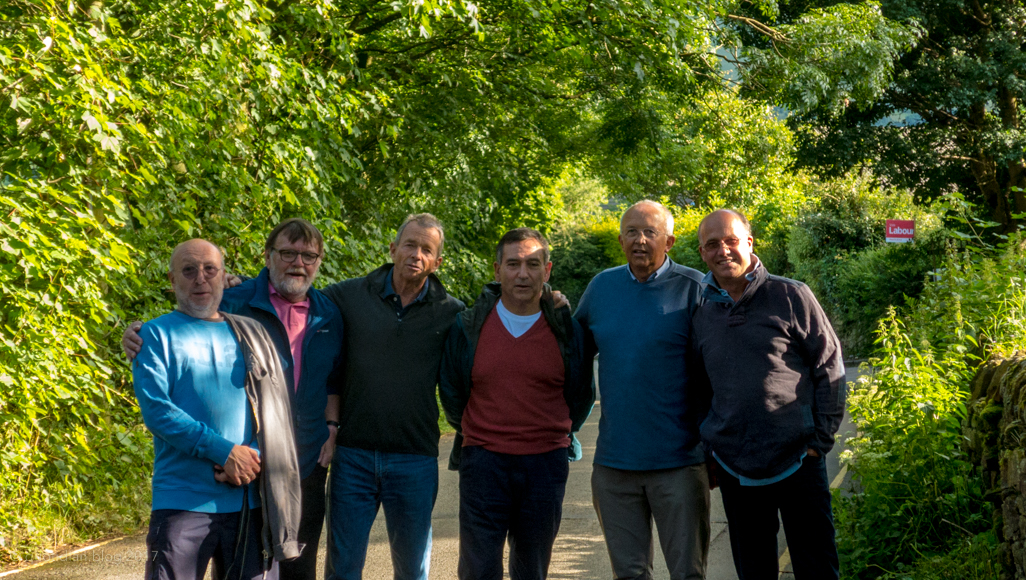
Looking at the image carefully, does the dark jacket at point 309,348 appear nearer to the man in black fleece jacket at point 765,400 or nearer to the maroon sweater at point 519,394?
the maroon sweater at point 519,394

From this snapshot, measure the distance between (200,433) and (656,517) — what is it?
196 centimetres

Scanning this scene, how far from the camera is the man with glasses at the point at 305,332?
4113 mm

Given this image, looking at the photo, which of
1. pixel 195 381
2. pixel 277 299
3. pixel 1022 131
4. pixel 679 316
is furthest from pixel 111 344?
pixel 1022 131

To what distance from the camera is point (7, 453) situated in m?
5.88

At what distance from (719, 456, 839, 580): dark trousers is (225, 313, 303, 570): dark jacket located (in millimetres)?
1853

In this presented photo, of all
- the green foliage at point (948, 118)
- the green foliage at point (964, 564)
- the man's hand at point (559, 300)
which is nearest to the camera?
the man's hand at point (559, 300)

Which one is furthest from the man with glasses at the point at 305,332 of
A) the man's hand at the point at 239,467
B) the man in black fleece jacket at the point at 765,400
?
the man in black fleece jacket at the point at 765,400

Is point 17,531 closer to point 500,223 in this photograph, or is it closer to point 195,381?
point 195,381

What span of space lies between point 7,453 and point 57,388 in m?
0.52

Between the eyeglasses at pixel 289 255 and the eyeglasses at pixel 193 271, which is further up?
the eyeglasses at pixel 289 255

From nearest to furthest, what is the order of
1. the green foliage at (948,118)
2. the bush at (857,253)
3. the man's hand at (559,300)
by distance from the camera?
the man's hand at (559,300) → the bush at (857,253) → the green foliage at (948,118)

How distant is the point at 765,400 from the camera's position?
385cm

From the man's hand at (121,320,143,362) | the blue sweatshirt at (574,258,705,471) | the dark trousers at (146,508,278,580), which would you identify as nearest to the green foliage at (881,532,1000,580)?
the blue sweatshirt at (574,258,705,471)

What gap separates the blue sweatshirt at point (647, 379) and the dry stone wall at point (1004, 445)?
137 cm
